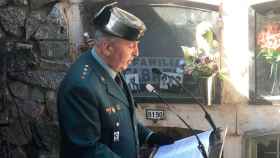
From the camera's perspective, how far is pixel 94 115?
113 inches

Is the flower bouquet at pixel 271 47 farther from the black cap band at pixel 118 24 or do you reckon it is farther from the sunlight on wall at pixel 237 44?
the black cap band at pixel 118 24

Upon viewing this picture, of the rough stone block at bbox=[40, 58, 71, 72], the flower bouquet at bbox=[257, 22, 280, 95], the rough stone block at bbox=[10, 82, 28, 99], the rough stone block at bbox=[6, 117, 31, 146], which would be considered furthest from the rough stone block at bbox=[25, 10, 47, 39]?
the flower bouquet at bbox=[257, 22, 280, 95]

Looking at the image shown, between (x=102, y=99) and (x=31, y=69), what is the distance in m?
2.52

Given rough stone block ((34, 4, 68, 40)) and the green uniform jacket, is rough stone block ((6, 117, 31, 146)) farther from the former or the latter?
the green uniform jacket

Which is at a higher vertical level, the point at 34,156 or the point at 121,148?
the point at 121,148

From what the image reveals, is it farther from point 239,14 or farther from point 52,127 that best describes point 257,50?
point 52,127

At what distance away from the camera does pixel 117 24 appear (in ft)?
9.80

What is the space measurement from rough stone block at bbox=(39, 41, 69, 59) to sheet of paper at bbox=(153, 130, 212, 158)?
2257 millimetres

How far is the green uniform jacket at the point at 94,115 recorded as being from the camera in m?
2.83

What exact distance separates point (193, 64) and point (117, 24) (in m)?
2.18

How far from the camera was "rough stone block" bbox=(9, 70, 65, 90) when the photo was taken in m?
5.34

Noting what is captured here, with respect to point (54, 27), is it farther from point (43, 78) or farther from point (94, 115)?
point (94, 115)

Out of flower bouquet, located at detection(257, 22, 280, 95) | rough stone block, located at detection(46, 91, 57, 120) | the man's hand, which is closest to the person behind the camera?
the man's hand

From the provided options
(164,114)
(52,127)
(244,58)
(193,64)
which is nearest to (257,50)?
(244,58)
